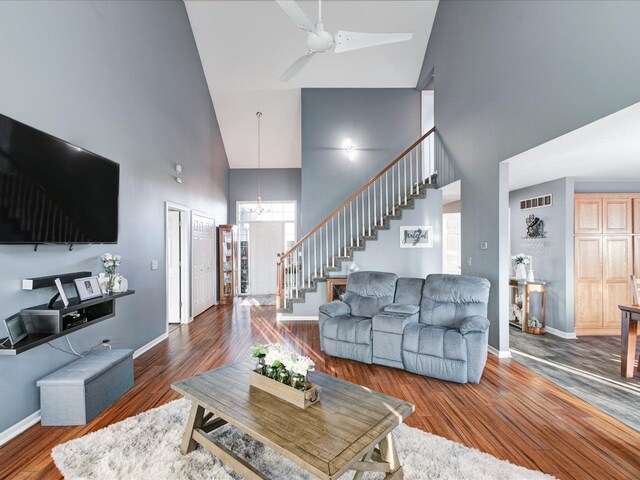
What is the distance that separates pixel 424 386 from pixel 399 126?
17.9ft

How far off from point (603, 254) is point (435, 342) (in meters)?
3.60

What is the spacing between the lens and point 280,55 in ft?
20.1

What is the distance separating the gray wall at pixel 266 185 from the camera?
29.2ft

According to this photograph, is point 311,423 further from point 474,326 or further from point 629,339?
point 629,339

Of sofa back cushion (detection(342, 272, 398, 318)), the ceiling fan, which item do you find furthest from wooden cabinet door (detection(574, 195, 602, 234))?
the ceiling fan

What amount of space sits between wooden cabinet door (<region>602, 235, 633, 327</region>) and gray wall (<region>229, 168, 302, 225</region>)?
6655mm

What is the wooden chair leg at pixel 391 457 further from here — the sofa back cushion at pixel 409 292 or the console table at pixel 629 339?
the console table at pixel 629 339

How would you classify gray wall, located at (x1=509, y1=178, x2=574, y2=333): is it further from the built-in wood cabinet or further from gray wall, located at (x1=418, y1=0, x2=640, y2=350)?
gray wall, located at (x1=418, y1=0, x2=640, y2=350)

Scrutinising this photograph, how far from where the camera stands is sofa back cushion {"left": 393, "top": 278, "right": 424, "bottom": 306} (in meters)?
3.82

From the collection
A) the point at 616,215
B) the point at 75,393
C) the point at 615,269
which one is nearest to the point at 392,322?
the point at 75,393

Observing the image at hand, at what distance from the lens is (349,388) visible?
2016 mm

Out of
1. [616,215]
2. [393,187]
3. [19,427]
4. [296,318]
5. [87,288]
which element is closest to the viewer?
[19,427]

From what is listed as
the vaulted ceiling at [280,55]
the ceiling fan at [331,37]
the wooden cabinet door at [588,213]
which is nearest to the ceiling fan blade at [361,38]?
the ceiling fan at [331,37]

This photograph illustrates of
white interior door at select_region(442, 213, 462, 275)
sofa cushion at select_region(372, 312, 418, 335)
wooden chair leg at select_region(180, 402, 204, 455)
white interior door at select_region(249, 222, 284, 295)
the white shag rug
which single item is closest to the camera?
the white shag rug
